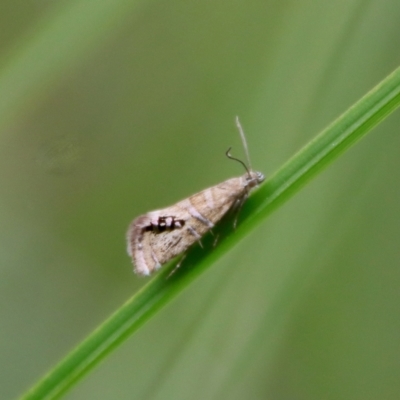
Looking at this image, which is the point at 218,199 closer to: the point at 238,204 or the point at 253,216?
the point at 238,204

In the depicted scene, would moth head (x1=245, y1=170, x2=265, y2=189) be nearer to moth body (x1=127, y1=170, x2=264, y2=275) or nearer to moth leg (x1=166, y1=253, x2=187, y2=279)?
moth body (x1=127, y1=170, x2=264, y2=275)

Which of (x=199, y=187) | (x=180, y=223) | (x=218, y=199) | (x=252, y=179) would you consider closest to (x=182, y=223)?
(x=180, y=223)

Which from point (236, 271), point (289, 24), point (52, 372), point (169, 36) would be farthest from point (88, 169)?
point (52, 372)

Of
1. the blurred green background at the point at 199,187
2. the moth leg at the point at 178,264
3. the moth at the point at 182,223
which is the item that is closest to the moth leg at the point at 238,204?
the moth at the point at 182,223

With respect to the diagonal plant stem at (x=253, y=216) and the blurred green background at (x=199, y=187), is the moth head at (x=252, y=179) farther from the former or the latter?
the blurred green background at (x=199, y=187)

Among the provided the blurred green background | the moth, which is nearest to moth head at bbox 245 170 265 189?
the moth

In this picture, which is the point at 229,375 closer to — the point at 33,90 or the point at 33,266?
the point at 33,266
